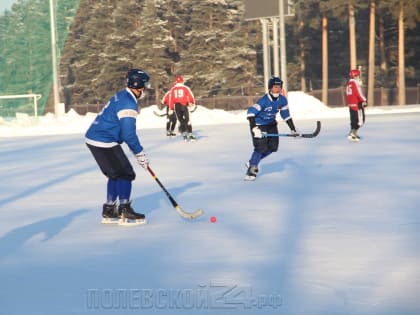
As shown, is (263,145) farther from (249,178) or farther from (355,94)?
(355,94)

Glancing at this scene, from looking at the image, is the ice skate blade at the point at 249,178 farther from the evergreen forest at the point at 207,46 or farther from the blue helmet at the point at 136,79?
the evergreen forest at the point at 207,46

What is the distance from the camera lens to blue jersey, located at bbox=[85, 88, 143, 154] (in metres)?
7.17

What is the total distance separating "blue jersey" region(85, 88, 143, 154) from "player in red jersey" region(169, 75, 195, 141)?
448 inches

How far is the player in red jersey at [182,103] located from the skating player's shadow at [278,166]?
19.2ft

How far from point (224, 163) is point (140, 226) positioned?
5.86m

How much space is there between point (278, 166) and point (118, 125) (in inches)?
216

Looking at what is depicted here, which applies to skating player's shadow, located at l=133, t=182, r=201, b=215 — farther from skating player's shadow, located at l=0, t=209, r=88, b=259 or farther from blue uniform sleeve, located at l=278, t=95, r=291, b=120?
blue uniform sleeve, located at l=278, t=95, r=291, b=120

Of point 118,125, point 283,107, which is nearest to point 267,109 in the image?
point 283,107

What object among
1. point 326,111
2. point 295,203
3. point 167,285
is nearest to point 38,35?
point 326,111

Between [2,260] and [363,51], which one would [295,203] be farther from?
[363,51]

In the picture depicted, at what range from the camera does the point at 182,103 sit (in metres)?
19.4

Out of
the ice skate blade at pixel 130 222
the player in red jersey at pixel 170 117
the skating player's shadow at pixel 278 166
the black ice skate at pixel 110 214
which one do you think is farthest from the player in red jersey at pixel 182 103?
the ice skate blade at pixel 130 222

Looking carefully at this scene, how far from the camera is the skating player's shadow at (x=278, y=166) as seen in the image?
39.1 ft

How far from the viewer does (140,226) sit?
743 cm
